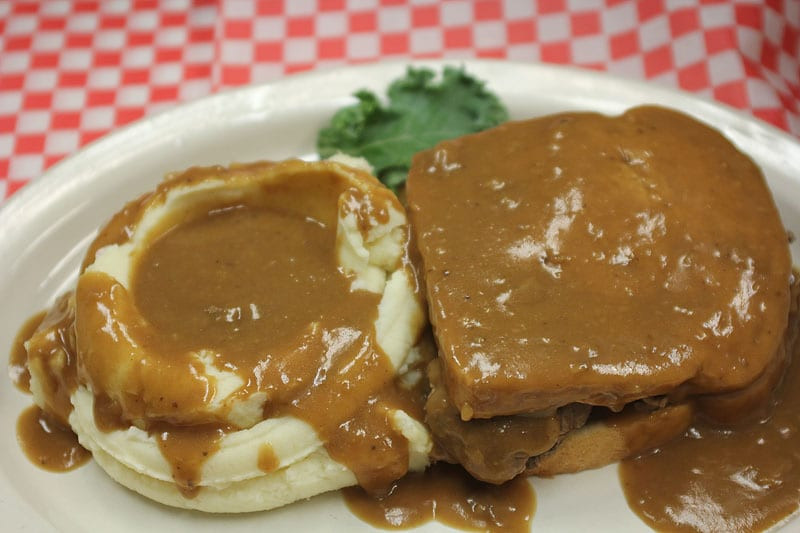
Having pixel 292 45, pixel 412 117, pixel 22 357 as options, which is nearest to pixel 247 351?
pixel 22 357

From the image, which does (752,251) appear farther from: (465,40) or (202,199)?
(465,40)

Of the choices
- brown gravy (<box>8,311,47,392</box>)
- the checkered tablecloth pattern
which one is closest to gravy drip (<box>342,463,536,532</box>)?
brown gravy (<box>8,311,47,392</box>)

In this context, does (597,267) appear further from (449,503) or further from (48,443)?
(48,443)

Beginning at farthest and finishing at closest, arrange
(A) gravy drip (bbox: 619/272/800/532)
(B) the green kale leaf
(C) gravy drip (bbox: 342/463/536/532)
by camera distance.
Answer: (B) the green kale leaf, (C) gravy drip (bbox: 342/463/536/532), (A) gravy drip (bbox: 619/272/800/532)

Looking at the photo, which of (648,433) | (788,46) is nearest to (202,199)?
(648,433)

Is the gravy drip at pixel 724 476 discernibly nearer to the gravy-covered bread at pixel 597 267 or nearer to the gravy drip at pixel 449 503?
the gravy-covered bread at pixel 597 267

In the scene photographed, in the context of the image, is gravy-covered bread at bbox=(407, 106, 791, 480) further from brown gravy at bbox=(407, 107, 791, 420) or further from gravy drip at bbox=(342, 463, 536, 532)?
gravy drip at bbox=(342, 463, 536, 532)
